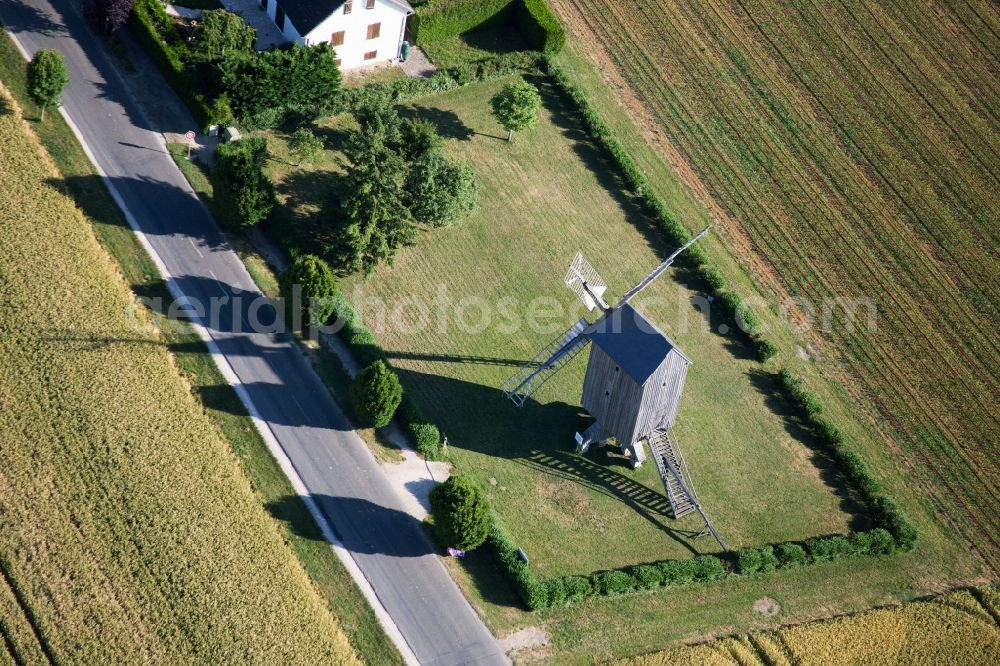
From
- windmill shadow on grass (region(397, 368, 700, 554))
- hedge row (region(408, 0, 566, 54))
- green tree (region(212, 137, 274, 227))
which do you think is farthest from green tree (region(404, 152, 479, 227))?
hedge row (region(408, 0, 566, 54))

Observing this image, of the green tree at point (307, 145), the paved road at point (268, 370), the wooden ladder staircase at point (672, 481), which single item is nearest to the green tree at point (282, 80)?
the green tree at point (307, 145)

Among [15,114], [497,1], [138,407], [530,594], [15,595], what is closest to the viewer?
[15,595]

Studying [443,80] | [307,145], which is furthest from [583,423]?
[443,80]

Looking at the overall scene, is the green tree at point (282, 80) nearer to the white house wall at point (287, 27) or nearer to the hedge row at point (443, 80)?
the hedge row at point (443, 80)

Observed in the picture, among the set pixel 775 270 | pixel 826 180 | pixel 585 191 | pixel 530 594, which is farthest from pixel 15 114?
pixel 826 180

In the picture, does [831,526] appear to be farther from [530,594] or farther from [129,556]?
[129,556]
